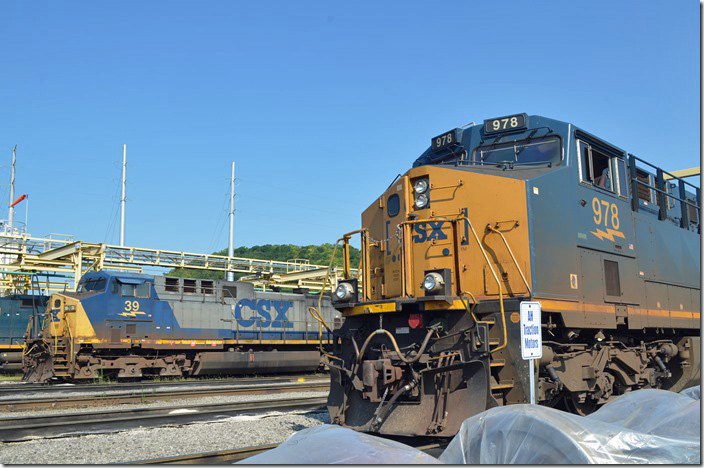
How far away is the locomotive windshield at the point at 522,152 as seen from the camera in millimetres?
8133

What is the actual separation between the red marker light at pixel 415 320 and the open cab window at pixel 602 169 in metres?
2.92

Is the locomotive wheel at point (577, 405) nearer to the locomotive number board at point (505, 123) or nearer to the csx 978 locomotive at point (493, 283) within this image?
the csx 978 locomotive at point (493, 283)

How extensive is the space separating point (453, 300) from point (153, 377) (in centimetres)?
1534

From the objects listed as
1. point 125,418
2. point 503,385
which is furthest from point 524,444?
point 125,418

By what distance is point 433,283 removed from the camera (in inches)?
282

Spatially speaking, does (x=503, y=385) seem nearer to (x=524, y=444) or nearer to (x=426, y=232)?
(x=426, y=232)

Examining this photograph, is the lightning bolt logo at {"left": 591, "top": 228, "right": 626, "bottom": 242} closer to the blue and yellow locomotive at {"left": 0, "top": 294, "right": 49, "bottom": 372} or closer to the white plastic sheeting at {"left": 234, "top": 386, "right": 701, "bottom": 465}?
the white plastic sheeting at {"left": 234, "top": 386, "right": 701, "bottom": 465}

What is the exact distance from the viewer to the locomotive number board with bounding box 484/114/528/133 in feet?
27.6

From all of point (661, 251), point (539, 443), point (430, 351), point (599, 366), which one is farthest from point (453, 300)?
point (661, 251)

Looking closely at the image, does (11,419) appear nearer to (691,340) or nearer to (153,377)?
(153,377)

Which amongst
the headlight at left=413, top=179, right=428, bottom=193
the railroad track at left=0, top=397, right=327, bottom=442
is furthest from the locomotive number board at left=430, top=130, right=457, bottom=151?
the railroad track at left=0, top=397, right=327, bottom=442

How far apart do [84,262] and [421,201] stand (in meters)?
21.7

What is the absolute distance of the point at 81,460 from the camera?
6.65 metres

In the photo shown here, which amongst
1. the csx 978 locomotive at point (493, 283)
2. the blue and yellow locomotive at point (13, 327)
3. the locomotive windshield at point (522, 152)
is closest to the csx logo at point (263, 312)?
the blue and yellow locomotive at point (13, 327)
